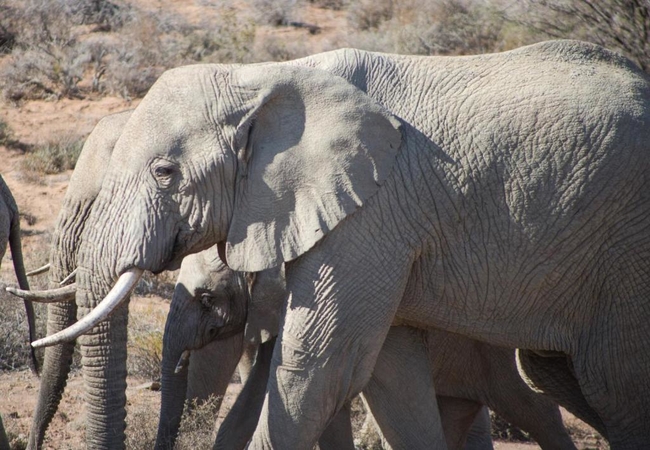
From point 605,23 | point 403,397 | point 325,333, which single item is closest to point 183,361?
point 403,397

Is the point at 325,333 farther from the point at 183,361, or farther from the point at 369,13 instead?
the point at 369,13

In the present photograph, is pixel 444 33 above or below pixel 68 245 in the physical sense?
below

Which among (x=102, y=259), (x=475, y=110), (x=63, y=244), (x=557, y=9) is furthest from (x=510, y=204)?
(x=557, y=9)

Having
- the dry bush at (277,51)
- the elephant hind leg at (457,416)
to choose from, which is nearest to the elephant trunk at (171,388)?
the elephant hind leg at (457,416)

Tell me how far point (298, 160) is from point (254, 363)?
1.72 m

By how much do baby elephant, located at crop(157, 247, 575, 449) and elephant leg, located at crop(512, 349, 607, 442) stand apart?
1.69 feet

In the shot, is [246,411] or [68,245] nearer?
[246,411]

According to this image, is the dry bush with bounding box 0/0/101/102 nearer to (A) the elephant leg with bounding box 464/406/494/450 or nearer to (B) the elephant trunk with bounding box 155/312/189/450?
(B) the elephant trunk with bounding box 155/312/189/450

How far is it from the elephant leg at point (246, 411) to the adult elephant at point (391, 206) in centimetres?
97

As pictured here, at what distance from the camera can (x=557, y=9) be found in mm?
Answer: 10930

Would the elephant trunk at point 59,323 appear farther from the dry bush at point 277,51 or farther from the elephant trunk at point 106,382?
the dry bush at point 277,51

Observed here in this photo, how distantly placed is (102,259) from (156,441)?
1.76m

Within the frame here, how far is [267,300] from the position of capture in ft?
18.1

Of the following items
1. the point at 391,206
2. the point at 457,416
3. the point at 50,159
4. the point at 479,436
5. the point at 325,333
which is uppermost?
the point at 391,206
